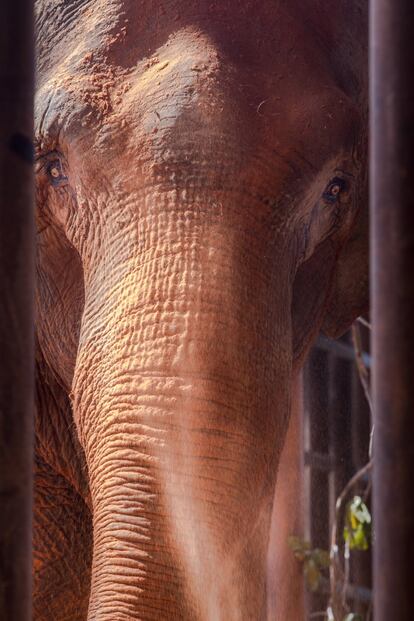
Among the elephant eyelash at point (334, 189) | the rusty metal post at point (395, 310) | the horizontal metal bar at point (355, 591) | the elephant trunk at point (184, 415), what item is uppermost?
the horizontal metal bar at point (355, 591)

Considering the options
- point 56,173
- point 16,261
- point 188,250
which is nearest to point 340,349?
point 56,173

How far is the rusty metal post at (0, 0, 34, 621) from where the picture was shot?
3.22ft

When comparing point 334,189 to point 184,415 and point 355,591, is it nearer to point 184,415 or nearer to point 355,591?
point 184,415

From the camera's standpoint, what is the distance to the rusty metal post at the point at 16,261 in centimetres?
98

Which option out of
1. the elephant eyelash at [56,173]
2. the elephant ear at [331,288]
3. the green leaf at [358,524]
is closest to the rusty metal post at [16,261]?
the elephant eyelash at [56,173]

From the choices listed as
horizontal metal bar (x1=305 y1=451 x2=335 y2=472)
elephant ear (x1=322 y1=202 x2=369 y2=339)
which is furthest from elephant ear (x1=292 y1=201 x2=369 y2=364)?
horizontal metal bar (x1=305 y1=451 x2=335 y2=472)

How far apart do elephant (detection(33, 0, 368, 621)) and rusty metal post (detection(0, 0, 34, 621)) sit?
3.13 ft

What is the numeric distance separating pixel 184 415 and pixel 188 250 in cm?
26

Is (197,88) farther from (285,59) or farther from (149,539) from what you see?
(149,539)

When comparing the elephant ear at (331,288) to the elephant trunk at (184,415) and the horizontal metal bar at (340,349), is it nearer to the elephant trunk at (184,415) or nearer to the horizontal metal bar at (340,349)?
the elephant trunk at (184,415)

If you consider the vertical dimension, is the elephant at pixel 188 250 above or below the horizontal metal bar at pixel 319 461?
below

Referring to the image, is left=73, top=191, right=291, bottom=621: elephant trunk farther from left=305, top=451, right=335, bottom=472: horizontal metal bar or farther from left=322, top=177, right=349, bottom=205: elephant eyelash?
left=305, top=451, right=335, bottom=472: horizontal metal bar

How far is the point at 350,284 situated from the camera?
302 centimetres

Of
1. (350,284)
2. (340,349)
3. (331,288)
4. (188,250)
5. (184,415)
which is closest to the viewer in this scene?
(184,415)
